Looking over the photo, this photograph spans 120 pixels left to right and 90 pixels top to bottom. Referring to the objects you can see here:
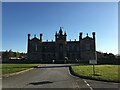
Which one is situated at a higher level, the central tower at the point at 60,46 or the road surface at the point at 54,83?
the central tower at the point at 60,46

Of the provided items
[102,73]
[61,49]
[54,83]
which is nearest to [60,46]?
[61,49]

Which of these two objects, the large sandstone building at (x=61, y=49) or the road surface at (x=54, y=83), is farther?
the large sandstone building at (x=61, y=49)

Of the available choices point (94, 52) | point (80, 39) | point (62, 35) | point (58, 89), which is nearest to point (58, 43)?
point (62, 35)

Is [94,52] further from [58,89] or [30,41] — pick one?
[58,89]

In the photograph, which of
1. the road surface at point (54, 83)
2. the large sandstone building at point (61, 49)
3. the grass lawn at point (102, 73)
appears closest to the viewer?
the road surface at point (54, 83)

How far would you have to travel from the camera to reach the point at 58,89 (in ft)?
42.9

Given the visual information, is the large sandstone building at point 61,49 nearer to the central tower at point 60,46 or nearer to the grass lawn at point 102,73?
the central tower at point 60,46

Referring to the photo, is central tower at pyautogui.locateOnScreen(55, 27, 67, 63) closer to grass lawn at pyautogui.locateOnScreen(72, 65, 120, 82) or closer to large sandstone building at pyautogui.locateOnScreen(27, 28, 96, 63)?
large sandstone building at pyautogui.locateOnScreen(27, 28, 96, 63)

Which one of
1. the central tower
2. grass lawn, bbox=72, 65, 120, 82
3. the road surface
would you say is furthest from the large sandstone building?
the road surface

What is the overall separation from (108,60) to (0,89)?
5717cm

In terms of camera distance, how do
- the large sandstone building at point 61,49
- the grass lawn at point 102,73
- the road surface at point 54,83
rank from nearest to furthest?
the road surface at point 54,83
the grass lawn at point 102,73
the large sandstone building at point 61,49

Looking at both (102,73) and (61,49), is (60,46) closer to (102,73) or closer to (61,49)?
(61,49)

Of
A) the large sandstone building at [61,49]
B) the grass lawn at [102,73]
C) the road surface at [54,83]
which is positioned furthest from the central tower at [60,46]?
the road surface at [54,83]

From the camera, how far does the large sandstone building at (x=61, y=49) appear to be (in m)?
80.7
